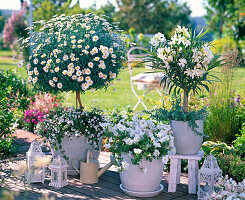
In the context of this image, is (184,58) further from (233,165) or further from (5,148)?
(5,148)

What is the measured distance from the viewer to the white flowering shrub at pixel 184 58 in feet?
9.74

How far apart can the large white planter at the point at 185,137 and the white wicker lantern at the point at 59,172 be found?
1.00 m

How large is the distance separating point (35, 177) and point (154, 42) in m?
1.57

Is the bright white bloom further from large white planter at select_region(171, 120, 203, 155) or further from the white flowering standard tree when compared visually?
the white flowering standard tree

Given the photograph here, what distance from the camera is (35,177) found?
3.22 m

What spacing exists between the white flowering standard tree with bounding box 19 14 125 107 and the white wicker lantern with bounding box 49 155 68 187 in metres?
0.66

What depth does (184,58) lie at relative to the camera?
301 centimetres

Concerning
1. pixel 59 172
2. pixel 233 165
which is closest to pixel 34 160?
pixel 59 172

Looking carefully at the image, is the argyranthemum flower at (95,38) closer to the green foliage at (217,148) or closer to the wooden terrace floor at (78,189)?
the wooden terrace floor at (78,189)

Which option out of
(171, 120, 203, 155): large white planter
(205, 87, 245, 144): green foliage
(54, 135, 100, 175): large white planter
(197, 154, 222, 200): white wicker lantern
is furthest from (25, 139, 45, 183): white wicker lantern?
(205, 87, 245, 144): green foliage

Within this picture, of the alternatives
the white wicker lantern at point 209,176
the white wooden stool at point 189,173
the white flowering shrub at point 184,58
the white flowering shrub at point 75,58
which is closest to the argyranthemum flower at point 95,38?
the white flowering shrub at point 75,58

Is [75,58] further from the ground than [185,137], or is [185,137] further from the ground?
[75,58]

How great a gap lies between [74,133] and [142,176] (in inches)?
32.9

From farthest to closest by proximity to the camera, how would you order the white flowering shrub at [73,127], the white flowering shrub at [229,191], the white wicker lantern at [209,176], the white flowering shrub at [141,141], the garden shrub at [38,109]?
the garden shrub at [38,109] → the white flowering shrub at [73,127] → the white wicker lantern at [209,176] → the white flowering shrub at [141,141] → the white flowering shrub at [229,191]
